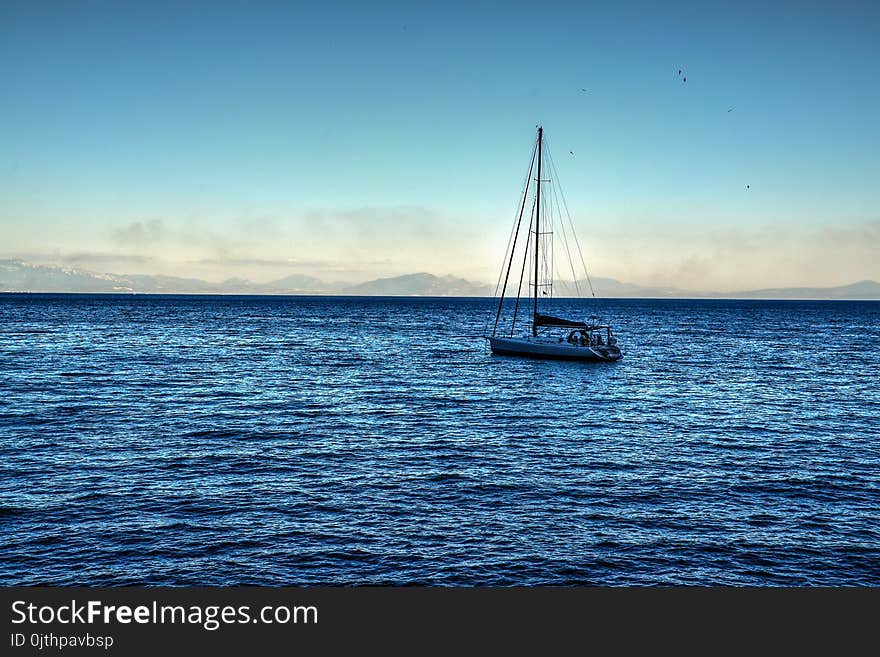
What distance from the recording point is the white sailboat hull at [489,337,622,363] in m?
65.4

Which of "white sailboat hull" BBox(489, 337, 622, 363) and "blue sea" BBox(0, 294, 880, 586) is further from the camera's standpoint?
"white sailboat hull" BBox(489, 337, 622, 363)

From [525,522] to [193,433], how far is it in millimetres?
19029

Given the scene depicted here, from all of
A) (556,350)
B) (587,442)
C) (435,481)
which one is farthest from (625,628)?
(556,350)

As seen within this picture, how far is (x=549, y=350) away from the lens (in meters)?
67.1

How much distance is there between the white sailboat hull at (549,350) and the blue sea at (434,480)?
1045 cm

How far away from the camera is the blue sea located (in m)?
17.9

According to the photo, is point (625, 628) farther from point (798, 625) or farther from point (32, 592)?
point (32, 592)

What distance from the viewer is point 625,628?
8.81 metres

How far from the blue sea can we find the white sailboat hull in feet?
34.3

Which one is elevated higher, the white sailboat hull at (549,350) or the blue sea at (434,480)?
the white sailboat hull at (549,350)

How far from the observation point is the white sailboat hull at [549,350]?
2576 inches

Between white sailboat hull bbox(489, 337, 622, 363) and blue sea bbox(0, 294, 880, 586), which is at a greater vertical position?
white sailboat hull bbox(489, 337, 622, 363)

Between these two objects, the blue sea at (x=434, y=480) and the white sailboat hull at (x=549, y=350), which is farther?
the white sailboat hull at (x=549, y=350)

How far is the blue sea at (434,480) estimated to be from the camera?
1789 centimetres
